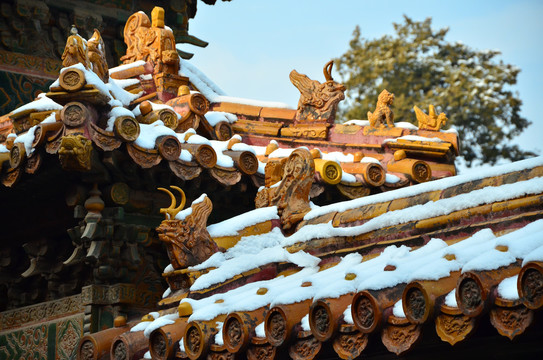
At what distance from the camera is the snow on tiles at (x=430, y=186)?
756 centimetres

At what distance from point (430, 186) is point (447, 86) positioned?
2234cm

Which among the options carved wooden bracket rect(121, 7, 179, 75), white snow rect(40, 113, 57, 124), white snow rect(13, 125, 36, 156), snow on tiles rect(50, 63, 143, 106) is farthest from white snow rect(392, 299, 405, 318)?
carved wooden bracket rect(121, 7, 179, 75)

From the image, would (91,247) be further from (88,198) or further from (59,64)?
(59,64)

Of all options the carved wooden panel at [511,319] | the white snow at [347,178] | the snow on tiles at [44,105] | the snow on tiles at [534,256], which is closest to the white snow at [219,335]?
the carved wooden panel at [511,319]

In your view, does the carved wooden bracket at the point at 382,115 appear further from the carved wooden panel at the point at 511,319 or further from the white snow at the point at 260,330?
the carved wooden panel at the point at 511,319

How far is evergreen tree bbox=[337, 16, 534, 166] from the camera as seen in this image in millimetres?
29203

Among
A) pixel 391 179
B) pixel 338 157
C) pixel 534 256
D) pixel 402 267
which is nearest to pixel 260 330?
pixel 402 267

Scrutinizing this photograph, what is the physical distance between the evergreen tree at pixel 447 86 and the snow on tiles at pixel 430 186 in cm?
1928

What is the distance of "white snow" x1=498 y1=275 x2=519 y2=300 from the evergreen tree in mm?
22160

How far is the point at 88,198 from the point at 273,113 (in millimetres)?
3143

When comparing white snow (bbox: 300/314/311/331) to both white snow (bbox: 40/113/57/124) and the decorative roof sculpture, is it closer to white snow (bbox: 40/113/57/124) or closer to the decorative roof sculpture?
the decorative roof sculpture

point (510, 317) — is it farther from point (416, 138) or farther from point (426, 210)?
point (416, 138)

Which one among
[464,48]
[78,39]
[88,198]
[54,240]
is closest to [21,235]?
[54,240]

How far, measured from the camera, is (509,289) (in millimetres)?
6113
